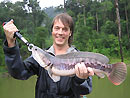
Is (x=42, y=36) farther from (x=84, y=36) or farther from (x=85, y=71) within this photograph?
(x=85, y=71)

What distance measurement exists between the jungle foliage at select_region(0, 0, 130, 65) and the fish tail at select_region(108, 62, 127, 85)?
1441cm

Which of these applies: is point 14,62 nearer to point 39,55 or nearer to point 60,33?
point 39,55

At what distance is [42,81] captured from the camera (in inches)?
71.0

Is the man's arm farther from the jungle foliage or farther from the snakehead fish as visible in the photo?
the jungle foliage

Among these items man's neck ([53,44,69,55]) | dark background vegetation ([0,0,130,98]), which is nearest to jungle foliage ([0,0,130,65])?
dark background vegetation ([0,0,130,98])

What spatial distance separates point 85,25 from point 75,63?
21.0 metres

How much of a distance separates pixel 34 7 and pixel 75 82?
1067 inches

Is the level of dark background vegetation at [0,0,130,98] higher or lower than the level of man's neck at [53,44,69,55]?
lower

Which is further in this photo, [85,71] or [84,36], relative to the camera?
[84,36]

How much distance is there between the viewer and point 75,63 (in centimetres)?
161

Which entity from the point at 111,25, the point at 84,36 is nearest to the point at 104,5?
the point at 111,25

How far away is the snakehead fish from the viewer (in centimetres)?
160

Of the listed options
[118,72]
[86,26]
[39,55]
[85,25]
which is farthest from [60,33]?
[85,25]

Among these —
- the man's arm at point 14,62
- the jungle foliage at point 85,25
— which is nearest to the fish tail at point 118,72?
the man's arm at point 14,62
